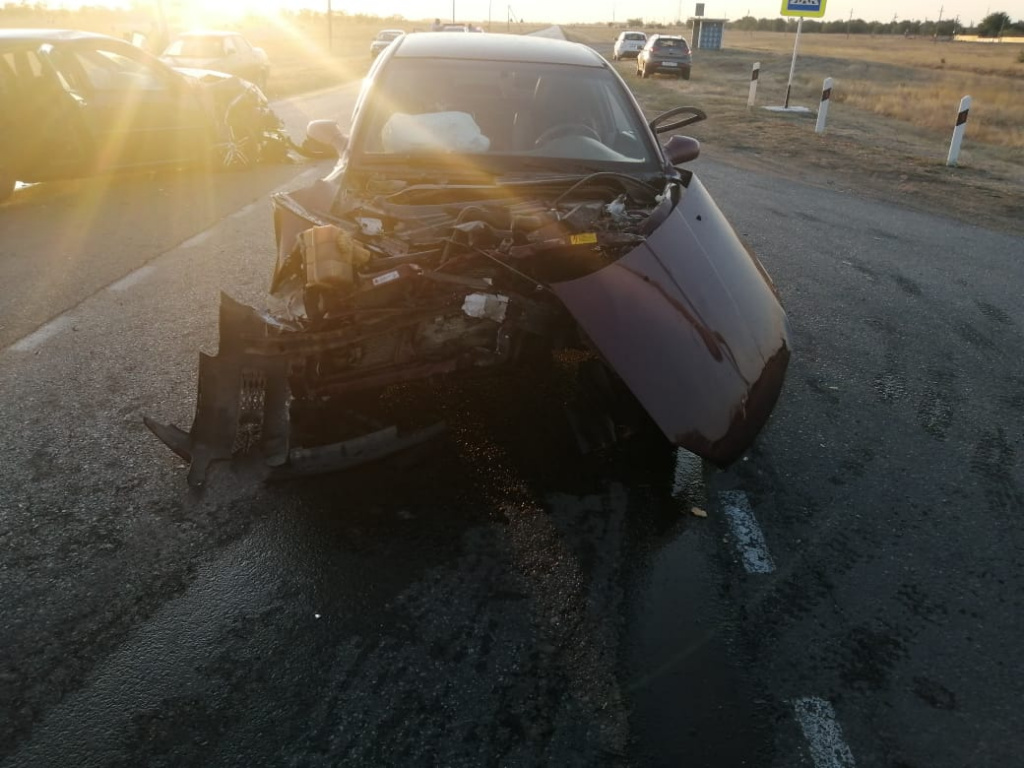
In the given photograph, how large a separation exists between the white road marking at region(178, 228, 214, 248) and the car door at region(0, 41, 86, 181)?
2274 mm

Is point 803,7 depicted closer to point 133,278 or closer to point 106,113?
point 106,113

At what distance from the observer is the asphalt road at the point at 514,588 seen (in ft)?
7.29

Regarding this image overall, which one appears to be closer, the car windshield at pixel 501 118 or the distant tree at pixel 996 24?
the car windshield at pixel 501 118

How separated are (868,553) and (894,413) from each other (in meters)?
1.43

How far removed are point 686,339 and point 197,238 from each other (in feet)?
18.0

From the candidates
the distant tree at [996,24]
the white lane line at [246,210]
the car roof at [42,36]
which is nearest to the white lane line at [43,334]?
the white lane line at [246,210]

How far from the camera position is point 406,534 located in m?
3.05

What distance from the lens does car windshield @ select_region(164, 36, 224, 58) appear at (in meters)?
19.9

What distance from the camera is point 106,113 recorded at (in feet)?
29.0

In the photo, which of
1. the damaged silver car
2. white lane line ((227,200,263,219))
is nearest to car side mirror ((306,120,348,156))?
the damaged silver car

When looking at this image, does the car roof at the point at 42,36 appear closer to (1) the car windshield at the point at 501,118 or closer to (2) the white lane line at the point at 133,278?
(2) the white lane line at the point at 133,278

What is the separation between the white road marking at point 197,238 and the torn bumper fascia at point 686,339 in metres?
4.89

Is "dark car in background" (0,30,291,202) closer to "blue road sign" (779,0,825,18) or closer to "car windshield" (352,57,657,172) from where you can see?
"car windshield" (352,57,657,172)

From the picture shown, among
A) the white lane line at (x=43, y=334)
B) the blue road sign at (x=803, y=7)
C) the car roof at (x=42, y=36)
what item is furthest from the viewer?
the blue road sign at (x=803, y=7)
